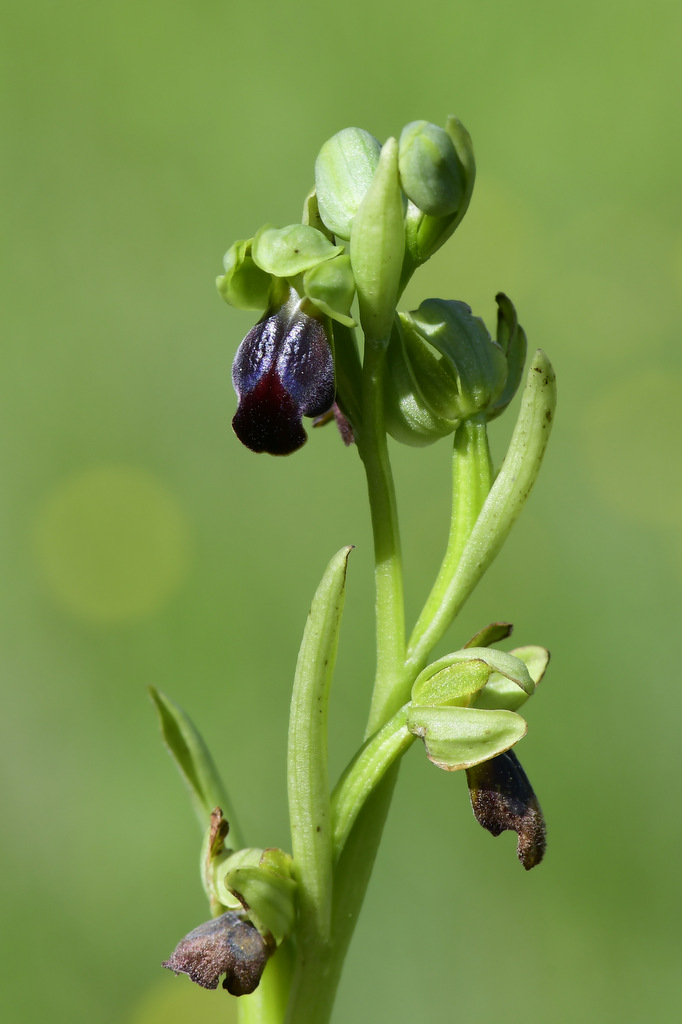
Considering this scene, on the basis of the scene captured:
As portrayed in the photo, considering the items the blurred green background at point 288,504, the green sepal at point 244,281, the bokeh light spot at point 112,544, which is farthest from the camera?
the bokeh light spot at point 112,544

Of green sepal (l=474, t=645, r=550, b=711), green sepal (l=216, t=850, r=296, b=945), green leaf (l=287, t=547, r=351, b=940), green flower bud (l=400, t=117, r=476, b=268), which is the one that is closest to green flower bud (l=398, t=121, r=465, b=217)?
green flower bud (l=400, t=117, r=476, b=268)

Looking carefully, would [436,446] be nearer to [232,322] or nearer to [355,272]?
[232,322]

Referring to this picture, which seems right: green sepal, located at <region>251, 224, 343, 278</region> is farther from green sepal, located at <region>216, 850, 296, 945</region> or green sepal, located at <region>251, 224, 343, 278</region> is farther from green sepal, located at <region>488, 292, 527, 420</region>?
green sepal, located at <region>216, 850, 296, 945</region>

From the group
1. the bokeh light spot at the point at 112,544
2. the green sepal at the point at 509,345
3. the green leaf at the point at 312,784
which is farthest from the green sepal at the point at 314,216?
the bokeh light spot at the point at 112,544

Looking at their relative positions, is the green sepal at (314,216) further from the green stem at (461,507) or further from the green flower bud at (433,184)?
the green stem at (461,507)

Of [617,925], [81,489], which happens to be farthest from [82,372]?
[617,925]

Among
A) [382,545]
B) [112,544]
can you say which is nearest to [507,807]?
[382,545]

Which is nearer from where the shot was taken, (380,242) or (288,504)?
(380,242)

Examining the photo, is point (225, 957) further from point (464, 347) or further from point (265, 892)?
point (464, 347)
